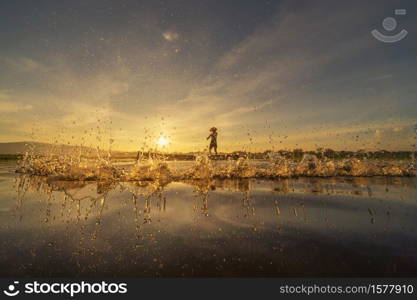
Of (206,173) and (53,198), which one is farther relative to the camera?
(206,173)

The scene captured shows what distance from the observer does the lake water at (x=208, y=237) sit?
270 centimetres

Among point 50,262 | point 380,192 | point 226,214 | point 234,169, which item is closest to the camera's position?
point 50,262

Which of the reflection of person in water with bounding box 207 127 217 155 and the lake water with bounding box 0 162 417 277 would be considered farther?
the reflection of person in water with bounding box 207 127 217 155

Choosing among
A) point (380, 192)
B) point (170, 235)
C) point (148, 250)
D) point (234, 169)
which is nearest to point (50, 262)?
point (148, 250)

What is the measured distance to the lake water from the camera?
106 inches

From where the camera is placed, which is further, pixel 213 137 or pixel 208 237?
pixel 213 137

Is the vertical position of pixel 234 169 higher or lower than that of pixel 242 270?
higher

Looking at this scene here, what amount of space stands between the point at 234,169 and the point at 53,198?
8.26m

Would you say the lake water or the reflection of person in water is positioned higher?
the reflection of person in water

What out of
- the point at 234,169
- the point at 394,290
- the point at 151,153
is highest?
the point at 151,153

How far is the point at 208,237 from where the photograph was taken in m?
3.68

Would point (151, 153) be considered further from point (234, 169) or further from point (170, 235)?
point (170, 235)

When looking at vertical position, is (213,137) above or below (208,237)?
above

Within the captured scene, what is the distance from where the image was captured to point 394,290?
239 centimetres
